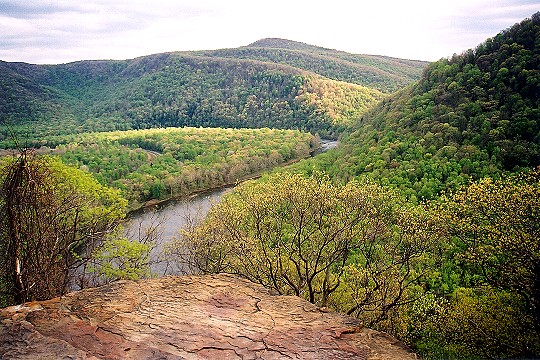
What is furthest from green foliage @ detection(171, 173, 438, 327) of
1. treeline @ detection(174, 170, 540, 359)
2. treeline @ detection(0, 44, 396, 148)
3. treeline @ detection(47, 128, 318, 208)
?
treeline @ detection(0, 44, 396, 148)

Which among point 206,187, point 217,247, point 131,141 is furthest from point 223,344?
point 131,141

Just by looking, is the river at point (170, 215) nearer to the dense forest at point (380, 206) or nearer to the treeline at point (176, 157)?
the treeline at point (176, 157)

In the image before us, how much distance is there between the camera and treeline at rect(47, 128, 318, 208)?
70.2 meters

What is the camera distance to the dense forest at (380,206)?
16.1m

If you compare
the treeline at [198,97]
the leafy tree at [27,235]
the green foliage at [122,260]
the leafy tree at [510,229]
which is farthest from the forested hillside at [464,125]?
the treeline at [198,97]

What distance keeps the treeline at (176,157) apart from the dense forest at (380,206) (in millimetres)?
402

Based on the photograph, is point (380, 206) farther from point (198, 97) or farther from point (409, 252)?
point (198, 97)

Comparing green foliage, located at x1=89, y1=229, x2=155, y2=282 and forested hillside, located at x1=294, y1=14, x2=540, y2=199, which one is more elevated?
forested hillside, located at x1=294, y1=14, x2=540, y2=199

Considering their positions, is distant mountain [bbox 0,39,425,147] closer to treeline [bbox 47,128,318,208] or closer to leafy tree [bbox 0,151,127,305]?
treeline [bbox 47,128,318,208]

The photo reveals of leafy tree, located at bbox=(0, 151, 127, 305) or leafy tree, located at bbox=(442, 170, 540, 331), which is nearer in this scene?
leafy tree, located at bbox=(0, 151, 127, 305)

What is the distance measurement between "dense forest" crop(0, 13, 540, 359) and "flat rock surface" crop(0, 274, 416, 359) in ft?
8.42

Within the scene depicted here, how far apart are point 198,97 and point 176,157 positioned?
285 feet

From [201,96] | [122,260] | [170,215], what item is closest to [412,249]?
[122,260]

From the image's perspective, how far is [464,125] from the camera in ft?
147
